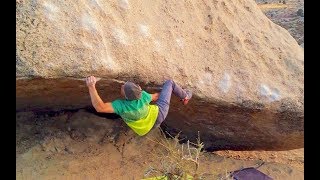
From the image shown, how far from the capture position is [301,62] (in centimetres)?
397

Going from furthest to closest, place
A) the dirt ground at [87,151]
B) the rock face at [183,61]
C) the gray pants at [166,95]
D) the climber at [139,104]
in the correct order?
the dirt ground at [87,151]
the gray pants at [166,95]
the climber at [139,104]
the rock face at [183,61]

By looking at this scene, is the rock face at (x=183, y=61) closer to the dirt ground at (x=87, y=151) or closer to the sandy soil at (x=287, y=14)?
the dirt ground at (x=87, y=151)

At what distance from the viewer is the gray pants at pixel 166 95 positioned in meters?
3.41

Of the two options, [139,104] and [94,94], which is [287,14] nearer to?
[139,104]

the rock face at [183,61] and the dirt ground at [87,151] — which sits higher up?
the rock face at [183,61]

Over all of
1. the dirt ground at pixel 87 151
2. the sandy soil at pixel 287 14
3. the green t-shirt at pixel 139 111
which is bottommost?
the dirt ground at pixel 87 151

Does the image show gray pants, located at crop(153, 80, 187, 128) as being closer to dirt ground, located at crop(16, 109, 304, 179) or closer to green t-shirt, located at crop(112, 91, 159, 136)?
green t-shirt, located at crop(112, 91, 159, 136)

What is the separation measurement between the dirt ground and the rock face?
169mm

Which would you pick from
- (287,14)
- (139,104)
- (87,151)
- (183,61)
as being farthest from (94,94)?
(287,14)

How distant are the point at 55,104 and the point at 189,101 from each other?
100cm

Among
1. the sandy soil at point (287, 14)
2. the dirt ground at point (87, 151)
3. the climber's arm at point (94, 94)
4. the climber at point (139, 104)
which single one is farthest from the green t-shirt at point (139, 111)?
the sandy soil at point (287, 14)

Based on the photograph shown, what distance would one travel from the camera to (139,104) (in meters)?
3.31

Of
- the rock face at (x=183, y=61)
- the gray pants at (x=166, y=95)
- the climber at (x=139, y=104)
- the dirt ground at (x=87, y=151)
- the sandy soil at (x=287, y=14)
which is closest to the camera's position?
the rock face at (x=183, y=61)

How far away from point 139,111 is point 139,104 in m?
0.04
